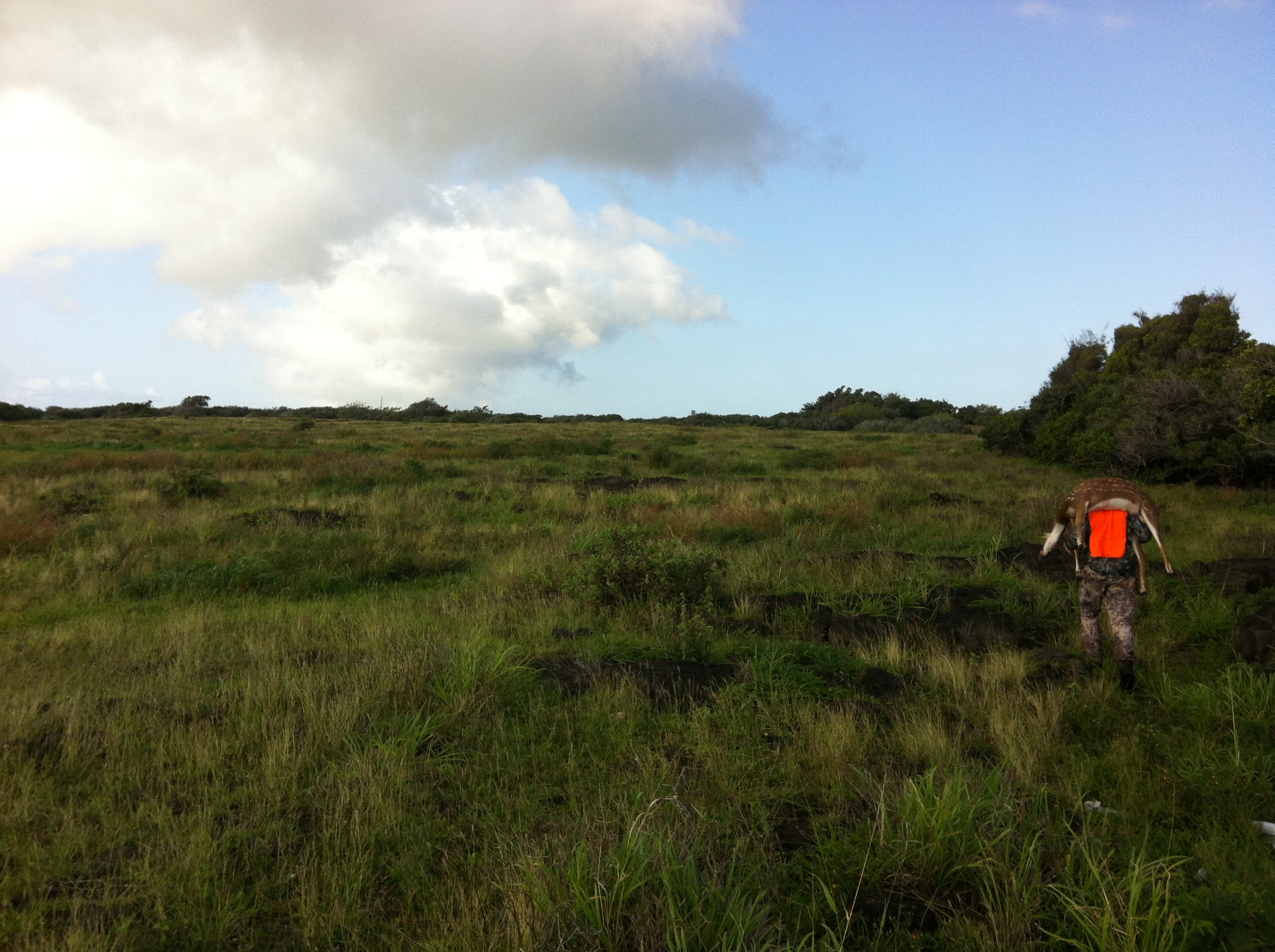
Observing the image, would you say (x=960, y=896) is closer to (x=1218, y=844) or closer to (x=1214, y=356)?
(x=1218, y=844)

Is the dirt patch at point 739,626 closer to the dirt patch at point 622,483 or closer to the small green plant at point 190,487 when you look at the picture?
the dirt patch at point 622,483

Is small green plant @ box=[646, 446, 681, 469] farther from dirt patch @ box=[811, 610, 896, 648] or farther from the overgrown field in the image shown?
dirt patch @ box=[811, 610, 896, 648]

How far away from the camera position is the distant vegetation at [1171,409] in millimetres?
14547

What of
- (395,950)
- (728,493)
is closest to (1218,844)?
(395,950)

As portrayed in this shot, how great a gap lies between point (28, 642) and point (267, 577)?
103 inches

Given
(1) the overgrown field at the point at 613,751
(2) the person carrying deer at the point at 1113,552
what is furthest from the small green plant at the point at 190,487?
(2) the person carrying deer at the point at 1113,552

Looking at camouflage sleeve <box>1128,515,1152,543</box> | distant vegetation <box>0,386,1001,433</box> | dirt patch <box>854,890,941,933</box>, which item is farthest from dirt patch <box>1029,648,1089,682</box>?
distant vegetation <box>0,386,1001,433</box>

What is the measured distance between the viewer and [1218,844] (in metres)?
3.34

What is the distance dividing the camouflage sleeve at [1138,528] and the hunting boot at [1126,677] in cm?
101

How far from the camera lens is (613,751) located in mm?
4371

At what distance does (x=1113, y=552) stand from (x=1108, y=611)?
1.64 feet

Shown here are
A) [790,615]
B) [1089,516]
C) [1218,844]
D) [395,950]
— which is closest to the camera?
[395,950]

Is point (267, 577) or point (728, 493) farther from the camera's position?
point (728, 493)

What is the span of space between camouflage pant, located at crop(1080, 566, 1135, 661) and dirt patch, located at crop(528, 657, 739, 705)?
2970mm
